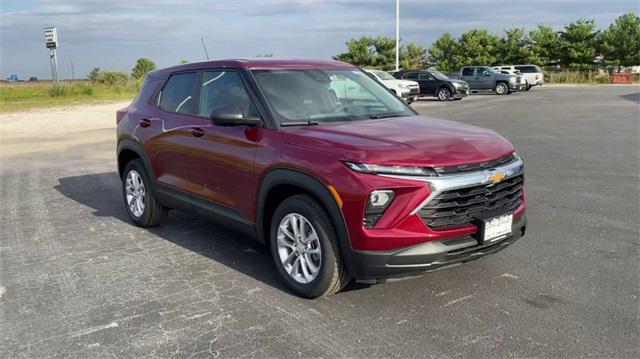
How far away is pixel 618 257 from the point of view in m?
4.93

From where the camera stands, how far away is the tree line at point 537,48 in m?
52.4

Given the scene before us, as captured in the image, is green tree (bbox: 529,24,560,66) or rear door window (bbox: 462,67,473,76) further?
green tree (bbox: 529,24,560,66)

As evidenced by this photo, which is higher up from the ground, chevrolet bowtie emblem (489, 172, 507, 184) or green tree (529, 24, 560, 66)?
green tree (529, 24, 560, 66)

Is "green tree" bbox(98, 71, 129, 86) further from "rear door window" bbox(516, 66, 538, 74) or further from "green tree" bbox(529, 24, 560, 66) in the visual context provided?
"green tree" bbox(529, 24, 560, 66)

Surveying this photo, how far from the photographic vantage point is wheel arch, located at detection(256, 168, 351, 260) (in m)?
3.75

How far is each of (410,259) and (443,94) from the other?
27725 mm

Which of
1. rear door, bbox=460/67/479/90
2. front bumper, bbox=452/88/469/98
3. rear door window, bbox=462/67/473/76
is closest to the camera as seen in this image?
front bumper, bbox=452/88/469/98

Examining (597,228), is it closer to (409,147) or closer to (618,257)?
(618,257)

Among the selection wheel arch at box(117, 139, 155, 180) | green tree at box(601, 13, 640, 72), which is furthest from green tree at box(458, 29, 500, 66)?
wheel arch at box(117, 139, 155, 180)

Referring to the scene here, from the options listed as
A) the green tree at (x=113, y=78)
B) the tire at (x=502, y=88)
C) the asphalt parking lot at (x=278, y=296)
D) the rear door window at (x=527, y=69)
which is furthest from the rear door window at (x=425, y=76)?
the asphalt parking lot at (x=278, y=296)

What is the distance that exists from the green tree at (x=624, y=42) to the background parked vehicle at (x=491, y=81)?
78.4 feet

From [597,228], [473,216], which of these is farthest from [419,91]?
[473,216]

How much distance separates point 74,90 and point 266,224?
36.1m

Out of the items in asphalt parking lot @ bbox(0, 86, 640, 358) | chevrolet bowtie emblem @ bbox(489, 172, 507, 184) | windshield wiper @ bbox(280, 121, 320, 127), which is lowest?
asphalt parking lot @ bbox(0, 86, 640, 358)
